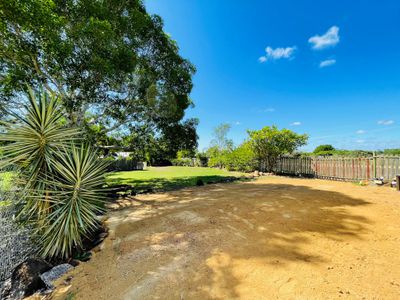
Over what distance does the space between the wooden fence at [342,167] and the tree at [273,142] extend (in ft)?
2.14

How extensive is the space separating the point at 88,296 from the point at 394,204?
7057 millimetres

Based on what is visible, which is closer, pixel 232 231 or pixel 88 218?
pixel 88 218

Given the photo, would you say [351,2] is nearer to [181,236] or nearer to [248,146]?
[248,146]

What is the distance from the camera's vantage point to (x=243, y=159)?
16031 millimetres

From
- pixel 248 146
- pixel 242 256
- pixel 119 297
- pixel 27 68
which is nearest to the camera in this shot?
pixel 119 297

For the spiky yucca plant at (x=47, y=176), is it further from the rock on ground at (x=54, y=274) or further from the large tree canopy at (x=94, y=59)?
the large tree canopy at (x=94, y=59)

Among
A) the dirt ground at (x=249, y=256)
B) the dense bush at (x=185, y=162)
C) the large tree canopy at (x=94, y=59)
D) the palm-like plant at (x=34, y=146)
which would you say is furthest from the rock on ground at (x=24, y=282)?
the dense bush at (x=185, y=162)

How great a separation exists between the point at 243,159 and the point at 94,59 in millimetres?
13154

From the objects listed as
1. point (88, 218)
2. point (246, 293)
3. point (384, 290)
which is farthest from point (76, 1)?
point (384, 290)

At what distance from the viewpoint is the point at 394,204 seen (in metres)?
4.95

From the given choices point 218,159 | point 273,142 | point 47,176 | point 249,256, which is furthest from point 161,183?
point 218,159

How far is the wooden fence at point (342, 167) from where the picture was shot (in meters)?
8.02

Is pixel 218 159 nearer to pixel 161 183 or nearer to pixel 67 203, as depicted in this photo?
pixel 161 183

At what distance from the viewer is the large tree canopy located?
4785 mm
